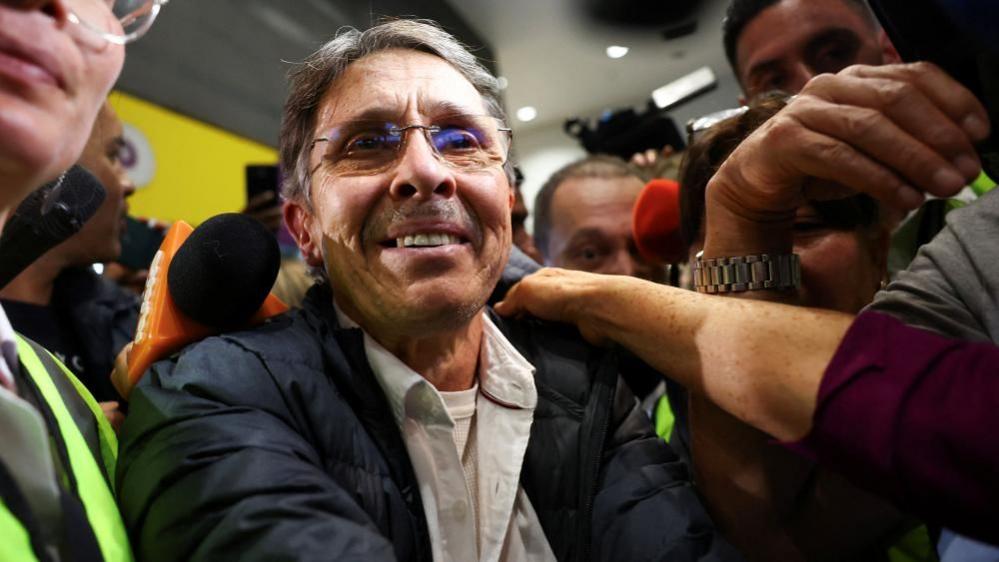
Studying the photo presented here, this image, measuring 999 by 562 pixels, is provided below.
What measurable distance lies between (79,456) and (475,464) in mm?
541

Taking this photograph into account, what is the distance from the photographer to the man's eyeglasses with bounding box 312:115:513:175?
1112 mm

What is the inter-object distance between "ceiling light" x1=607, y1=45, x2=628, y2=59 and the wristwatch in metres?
4.74

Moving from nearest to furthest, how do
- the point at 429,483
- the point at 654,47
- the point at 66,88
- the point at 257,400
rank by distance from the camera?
the point at 66,88, the point at 257,400, the point at 429,483, the point at 654,47

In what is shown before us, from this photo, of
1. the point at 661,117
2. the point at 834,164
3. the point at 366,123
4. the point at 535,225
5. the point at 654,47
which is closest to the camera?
the point at 834,164

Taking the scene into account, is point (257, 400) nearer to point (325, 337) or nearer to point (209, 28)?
point (325, 337)

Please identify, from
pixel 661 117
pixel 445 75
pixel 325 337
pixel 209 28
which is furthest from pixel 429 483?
pixel 209 28

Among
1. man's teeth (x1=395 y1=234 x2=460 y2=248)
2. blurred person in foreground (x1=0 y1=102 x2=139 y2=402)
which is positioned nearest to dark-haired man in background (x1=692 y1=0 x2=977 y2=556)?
man's teeth (x1=395 y1=234 x2=460 y2=248)

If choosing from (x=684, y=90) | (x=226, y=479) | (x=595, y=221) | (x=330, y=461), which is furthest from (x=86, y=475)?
(x=684, y=90)

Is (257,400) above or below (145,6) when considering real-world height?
below

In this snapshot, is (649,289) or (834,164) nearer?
(834,164)

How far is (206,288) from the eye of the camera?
95 centimetres

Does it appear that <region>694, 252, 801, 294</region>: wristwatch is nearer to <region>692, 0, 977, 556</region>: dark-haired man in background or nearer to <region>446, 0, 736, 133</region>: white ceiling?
<region>692, 0, 977, 556</region>: dark-haired man in background

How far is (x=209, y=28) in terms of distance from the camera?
9.87 feet

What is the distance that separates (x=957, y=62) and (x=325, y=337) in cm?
87
